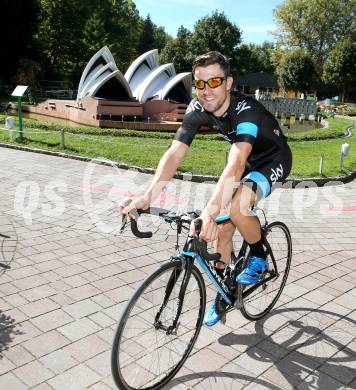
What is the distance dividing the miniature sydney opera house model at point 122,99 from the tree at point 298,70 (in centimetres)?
3074

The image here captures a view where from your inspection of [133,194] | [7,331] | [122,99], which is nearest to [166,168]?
[7,331]

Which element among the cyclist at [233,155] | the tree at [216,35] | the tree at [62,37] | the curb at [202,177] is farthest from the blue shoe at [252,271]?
the tree at [216,35]

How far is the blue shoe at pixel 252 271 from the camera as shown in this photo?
3988 millimetres

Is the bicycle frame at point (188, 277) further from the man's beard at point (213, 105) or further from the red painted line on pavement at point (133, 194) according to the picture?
the red painted line on pavement at point (133, 194)

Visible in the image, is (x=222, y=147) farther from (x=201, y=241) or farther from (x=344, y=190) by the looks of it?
(x=201, y=241)

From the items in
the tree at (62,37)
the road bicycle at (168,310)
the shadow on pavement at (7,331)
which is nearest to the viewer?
the road bicycle at (168,310)

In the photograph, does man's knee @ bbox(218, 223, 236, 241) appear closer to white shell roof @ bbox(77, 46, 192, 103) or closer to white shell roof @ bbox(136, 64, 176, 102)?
white shell roof @ bbox(77, 46, 192, 103)

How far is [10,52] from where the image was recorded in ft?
168

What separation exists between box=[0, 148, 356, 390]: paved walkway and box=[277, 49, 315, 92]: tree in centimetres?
5837

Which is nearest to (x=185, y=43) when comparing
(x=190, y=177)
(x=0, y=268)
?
Answer: (x=190, y=177)

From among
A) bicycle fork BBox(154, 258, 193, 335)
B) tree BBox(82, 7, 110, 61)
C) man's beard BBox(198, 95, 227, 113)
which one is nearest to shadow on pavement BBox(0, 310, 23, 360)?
bicycle fork BBox(154, 258, 193, 335)

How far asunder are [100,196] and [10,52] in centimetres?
4865

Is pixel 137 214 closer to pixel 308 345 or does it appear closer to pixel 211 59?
pixel 211 59

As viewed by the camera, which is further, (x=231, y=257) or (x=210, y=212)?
(x=231, y=257)
